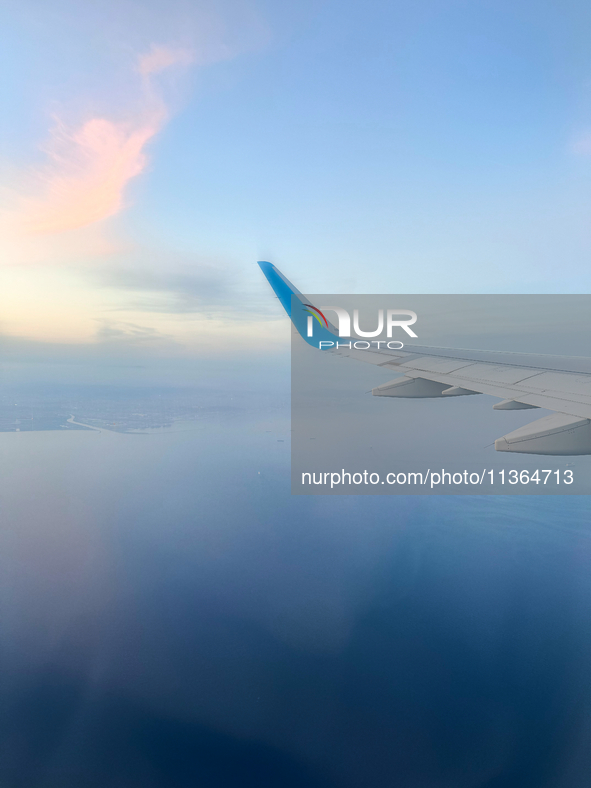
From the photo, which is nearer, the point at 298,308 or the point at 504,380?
the point at 504,380

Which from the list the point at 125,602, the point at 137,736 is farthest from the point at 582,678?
the point at 125,602

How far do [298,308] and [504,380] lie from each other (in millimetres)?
4214

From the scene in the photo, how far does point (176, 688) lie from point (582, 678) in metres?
15.1

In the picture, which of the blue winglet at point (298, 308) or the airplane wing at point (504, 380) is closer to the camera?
the airplane wing at point (504, 380)

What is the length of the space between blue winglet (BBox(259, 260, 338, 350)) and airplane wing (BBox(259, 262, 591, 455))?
21 millimetres

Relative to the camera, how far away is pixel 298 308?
272 inches

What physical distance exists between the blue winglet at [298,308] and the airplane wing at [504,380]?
2 cm

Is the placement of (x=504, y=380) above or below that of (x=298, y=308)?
below

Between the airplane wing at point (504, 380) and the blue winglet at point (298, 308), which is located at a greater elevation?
the blue winglet at point (298, 308)

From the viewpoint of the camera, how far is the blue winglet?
22.5 ft

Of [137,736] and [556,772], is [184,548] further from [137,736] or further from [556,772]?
[556,772]

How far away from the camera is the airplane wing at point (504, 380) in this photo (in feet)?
8.96

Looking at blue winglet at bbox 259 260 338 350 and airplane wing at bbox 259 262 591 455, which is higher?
blue winglet at bbox 259 260 338 350

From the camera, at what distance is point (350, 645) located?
13.0 meters
